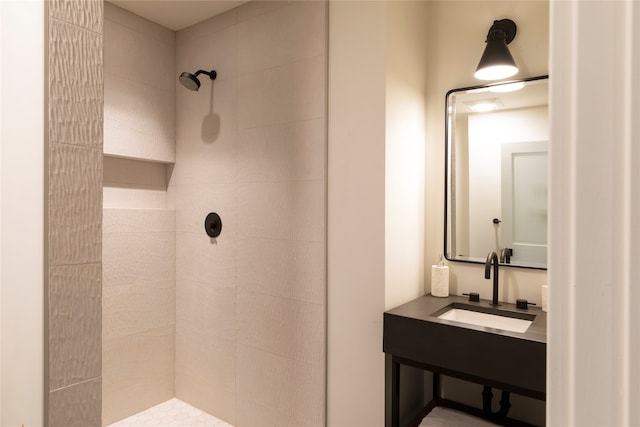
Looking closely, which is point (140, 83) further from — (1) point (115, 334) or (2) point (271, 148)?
(1) point (115, 334)

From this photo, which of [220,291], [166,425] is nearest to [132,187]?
[220,291]

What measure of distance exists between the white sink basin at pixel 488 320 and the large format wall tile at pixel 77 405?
50.1 inches

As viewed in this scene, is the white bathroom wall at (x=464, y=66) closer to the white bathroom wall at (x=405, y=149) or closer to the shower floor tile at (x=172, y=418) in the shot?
the white bathroom wall at (x=405, y=149)

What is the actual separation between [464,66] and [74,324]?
190 cm

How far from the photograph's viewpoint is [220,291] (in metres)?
2.35

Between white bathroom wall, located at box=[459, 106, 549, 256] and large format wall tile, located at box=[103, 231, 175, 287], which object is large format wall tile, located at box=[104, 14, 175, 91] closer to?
large format wall tile, located at box=[103, 231, 175, 287]

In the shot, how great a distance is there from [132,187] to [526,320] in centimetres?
223

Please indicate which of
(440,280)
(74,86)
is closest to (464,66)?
(440,280)

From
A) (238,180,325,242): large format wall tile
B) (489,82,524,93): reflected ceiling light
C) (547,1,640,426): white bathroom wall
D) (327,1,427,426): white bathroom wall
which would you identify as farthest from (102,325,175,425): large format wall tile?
(547,1,640,426): white bathroom wall

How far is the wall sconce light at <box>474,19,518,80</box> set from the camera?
1710 millimetres

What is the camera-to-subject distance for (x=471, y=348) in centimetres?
145

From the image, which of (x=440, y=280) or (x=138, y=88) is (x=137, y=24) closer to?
(x=138, y=88)

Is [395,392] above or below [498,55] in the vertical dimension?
below

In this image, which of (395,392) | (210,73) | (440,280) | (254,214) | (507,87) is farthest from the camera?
(210,73)
